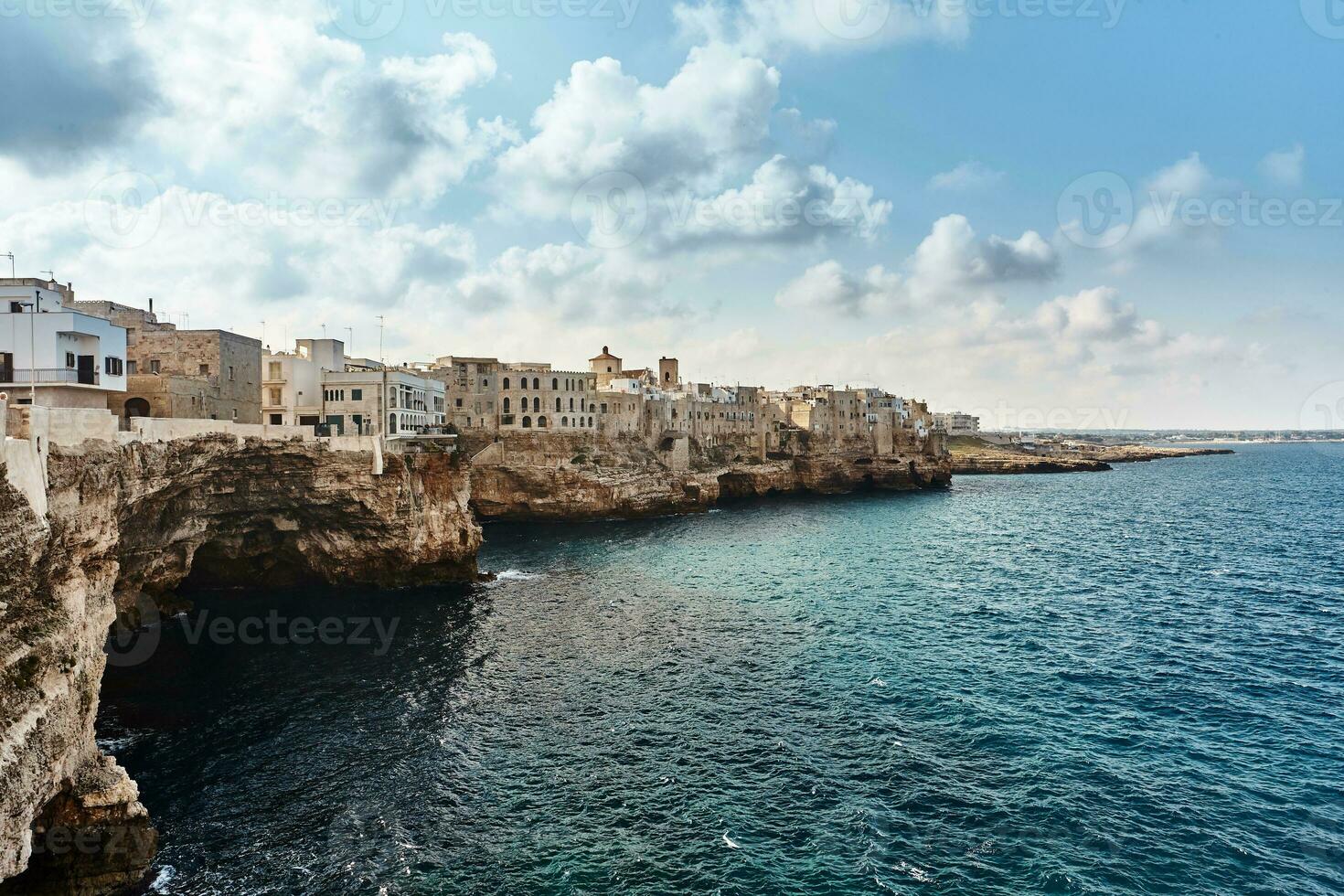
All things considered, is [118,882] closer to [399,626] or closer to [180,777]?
[180,777]

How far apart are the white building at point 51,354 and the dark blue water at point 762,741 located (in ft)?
42.4

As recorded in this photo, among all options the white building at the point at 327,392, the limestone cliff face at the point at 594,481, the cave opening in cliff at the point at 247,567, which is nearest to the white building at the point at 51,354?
the cave opening in cliff at the point at 247,567

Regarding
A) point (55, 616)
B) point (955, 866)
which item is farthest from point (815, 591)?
point (55, 616)

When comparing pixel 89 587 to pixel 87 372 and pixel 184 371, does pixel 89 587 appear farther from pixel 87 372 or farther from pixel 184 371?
pixel 184 371

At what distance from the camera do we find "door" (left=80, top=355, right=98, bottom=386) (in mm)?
31344

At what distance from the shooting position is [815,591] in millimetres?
50875

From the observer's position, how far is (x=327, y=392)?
56.9 metres

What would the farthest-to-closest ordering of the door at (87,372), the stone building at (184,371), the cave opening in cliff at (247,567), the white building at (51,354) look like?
the cave opening in cliff at (247,567), the stone building at (184,371), the door at (87,372), the white building at (51,354)

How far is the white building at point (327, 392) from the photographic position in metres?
55.3

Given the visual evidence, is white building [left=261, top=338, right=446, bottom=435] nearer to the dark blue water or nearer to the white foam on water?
the dark blue water

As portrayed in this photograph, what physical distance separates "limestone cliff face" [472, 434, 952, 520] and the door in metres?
52.8

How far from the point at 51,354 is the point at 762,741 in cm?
3276

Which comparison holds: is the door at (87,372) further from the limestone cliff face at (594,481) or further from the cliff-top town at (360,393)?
the limestone cliff face at (594,481)

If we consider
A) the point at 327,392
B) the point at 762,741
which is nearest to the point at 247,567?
the point at 327,392
